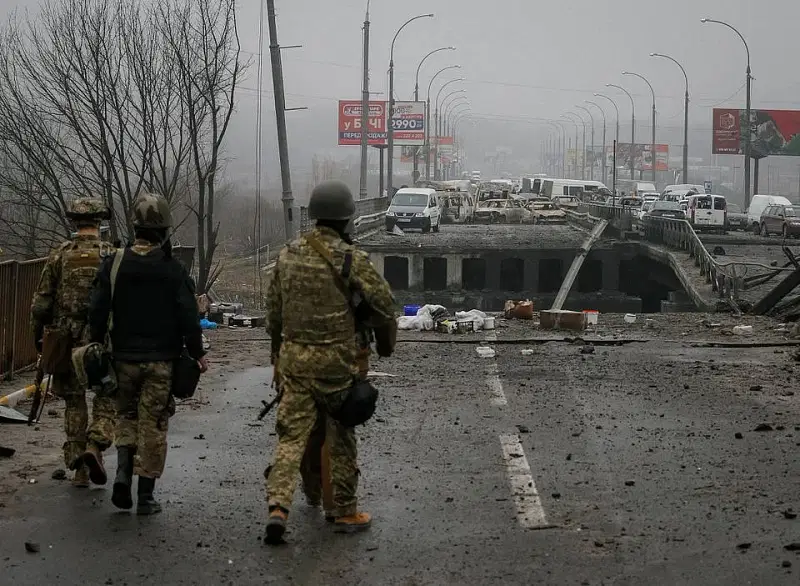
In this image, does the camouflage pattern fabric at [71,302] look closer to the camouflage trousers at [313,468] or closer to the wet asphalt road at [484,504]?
the wet asphalt road at [484,504]

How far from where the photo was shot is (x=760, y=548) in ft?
20.3

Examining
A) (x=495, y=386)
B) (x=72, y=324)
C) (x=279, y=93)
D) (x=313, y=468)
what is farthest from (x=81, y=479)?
(x=279, y=93)

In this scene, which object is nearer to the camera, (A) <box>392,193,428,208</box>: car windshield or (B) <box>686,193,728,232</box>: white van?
(A) <box>392,193,428,208</box>: car windshield

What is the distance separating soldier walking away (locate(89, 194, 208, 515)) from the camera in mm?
6918

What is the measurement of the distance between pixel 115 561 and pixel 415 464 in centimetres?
289

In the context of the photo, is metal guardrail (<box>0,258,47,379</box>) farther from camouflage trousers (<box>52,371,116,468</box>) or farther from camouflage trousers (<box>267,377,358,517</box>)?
camouflage trousers (<box>267,377,358,517</box>)

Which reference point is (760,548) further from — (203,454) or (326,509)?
(203,454)

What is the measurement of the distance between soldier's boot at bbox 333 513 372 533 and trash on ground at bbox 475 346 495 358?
9.50 m

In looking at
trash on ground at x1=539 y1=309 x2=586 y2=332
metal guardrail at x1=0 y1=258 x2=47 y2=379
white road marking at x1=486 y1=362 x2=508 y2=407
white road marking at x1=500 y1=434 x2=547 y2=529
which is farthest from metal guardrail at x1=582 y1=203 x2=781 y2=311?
white road marking at x1=500 y1=434 x2=547 y2=529

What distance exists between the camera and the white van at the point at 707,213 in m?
60.4

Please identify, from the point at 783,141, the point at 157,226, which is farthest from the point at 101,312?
the point at 783,141

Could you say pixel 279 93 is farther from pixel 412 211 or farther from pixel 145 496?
pixel 412 211

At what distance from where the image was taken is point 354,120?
9656 centimetres

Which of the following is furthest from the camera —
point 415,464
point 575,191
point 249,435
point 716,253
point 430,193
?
point 575,191
